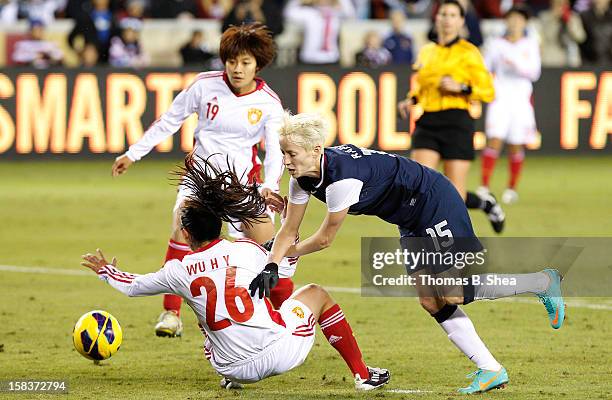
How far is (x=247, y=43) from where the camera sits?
29.5 feet

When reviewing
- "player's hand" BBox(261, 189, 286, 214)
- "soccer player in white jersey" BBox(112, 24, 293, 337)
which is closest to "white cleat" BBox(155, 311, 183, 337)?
"soccer player in white jersey" BBox(112, 24, 293, 337)

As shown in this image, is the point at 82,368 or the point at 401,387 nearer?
the point at 401,387

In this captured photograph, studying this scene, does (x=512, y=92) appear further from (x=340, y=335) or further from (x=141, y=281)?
(x=141, y=281)

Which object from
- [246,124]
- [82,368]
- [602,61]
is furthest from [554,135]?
[82,368]

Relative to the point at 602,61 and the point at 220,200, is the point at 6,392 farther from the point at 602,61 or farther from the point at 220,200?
the point at 602,61

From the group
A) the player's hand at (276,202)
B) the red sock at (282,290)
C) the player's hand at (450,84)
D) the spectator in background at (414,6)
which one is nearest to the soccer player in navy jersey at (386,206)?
the player's hand at (276,202)

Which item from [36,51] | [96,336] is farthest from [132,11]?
[96,336]

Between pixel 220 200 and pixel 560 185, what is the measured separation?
12245mm

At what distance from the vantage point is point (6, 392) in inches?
293

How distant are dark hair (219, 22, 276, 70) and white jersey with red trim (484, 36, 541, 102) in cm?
829

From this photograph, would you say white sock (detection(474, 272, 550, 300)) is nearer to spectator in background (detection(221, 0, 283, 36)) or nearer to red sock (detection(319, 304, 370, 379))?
red sock (detection(319, 304, 370, 379))

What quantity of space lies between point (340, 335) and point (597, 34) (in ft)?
58.6

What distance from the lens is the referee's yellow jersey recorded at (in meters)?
12.0

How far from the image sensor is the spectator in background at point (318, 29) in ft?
74.9
